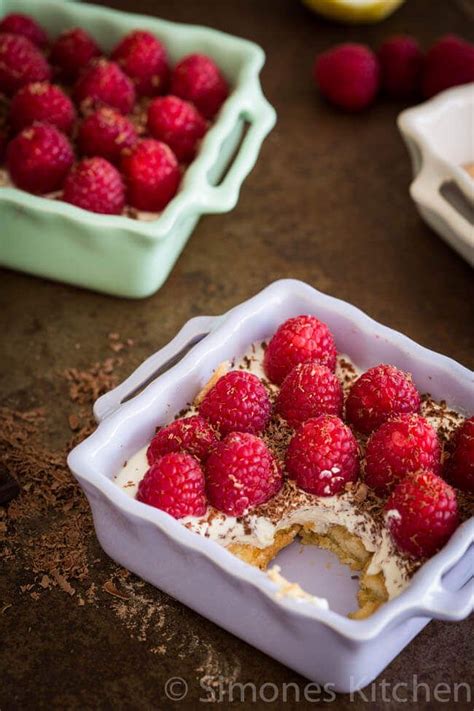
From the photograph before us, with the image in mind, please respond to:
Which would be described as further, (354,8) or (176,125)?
(354,8)

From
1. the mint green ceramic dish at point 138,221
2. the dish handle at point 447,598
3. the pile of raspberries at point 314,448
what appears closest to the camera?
the dish handle at point 447,598

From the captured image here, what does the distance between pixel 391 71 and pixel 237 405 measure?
1064mm

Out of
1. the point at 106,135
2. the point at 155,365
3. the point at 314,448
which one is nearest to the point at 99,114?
the point at 106,135

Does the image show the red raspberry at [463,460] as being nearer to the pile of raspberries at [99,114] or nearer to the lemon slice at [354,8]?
the pile of raspberries at [99,114]

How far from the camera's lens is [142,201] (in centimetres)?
152

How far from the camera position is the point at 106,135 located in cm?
155

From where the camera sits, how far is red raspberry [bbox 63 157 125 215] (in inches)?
57.9

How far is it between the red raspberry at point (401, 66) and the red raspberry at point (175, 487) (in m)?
1.17

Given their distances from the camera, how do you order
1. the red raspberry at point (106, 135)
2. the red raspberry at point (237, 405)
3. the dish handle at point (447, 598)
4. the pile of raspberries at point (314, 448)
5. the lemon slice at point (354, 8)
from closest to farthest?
the dish handle at point (447, 598) → the pile of raspberries at point (314, 448) → the red raspberry at point (237, 405) → the red raspberry at point (106, 135) → the lemon slice at point (354, 8)

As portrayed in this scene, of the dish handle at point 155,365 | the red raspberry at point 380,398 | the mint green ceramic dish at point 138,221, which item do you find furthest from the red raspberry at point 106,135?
the red raspberry at point 380,398

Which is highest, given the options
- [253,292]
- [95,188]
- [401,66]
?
[401,66]

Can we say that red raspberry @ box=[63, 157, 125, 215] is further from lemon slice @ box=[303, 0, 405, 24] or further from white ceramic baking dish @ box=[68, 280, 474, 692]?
lemon slice @ box=[303, 0, 405, 24]

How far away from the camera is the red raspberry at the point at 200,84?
1.68 meters

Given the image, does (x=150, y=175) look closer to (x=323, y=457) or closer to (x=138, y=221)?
(x=138, y=221)
